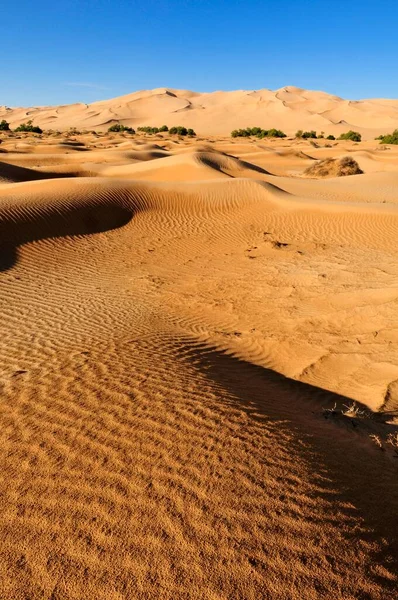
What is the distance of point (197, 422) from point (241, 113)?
87.6 metres

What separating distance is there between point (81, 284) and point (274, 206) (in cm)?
825

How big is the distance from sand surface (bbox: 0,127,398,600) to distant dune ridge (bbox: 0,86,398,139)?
5891 centimetres

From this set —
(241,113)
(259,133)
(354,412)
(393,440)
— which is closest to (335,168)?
(354,412)

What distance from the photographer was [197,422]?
3559 millimetres

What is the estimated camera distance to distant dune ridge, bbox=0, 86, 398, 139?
2827 inches

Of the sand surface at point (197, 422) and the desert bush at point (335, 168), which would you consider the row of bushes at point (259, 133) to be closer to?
the desert bush at point (335, 168)

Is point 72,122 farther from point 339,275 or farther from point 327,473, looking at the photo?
point 327,473

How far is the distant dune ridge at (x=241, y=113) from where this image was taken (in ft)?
236

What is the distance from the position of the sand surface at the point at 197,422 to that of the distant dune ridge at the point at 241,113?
2319 inches

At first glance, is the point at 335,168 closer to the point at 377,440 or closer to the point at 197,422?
the point at 377,440

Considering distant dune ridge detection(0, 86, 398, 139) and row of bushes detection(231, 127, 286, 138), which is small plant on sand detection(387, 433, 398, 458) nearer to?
row of bushes detection(231, 127, 286, 138)

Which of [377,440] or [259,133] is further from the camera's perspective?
[259,133]

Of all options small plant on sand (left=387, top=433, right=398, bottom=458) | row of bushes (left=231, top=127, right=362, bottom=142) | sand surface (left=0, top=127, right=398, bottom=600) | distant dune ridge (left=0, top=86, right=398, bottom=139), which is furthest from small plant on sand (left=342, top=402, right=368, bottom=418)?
distant dune ridge (left=0, top=86, right=398, bottom=139)

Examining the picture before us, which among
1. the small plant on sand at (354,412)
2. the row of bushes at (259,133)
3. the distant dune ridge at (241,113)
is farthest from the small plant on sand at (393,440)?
the distant dune ridge at (241,113)
